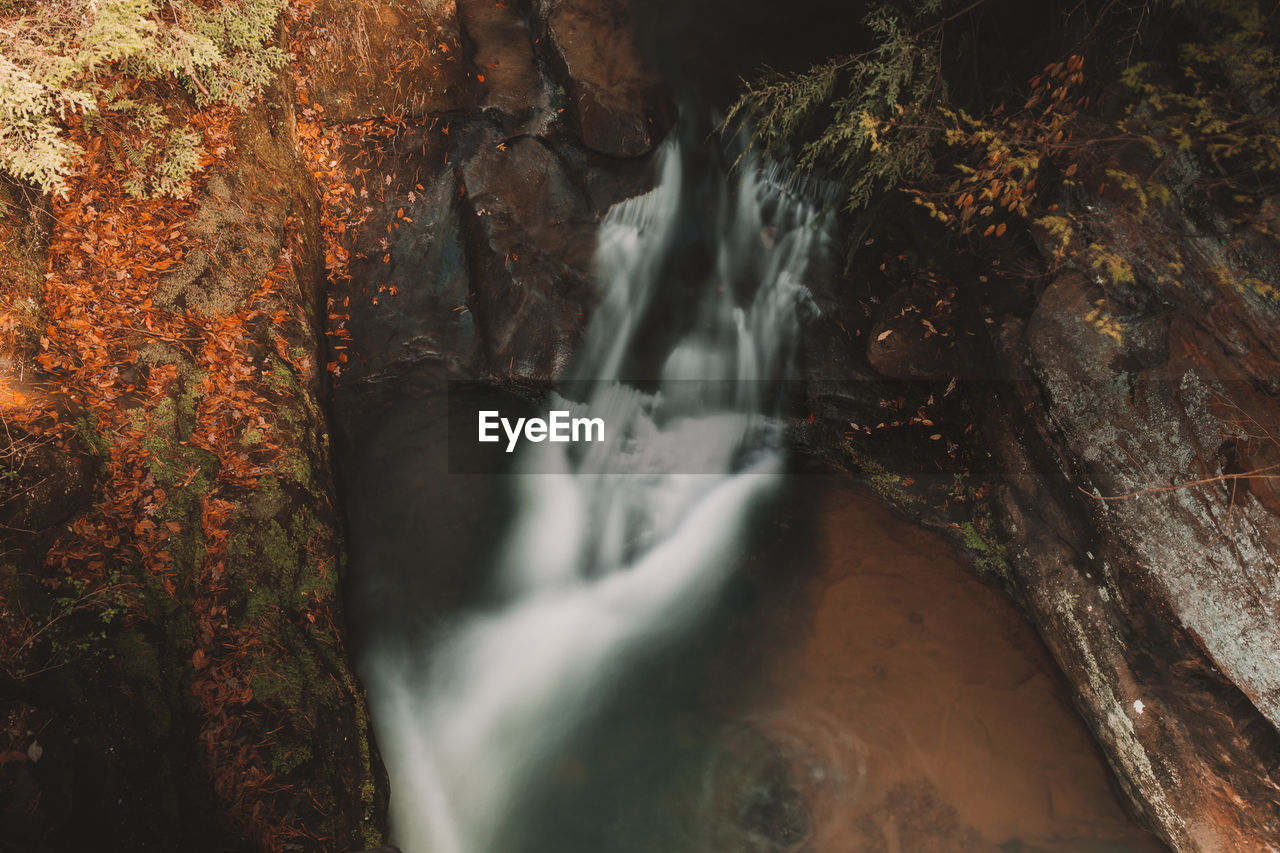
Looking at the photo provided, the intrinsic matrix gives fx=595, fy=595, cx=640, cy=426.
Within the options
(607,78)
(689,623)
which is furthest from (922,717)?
(607,78)

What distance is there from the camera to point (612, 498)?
7.05 m

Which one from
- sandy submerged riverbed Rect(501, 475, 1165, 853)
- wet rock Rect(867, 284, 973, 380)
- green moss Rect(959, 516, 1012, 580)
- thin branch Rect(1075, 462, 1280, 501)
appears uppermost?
wet rock Rect(867, 284, 973, 380)

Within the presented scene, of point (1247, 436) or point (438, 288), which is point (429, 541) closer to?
point (438, 288)

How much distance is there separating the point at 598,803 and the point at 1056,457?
5.32 meters

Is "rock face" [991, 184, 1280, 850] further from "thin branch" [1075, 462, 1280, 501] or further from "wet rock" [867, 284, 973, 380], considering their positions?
"wet rock" [867, 284, 973, 380]

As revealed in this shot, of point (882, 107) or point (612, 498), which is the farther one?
point (612, 498)

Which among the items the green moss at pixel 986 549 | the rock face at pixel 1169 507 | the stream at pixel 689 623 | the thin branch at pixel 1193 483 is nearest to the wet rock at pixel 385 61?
the stream at pixel 689 623

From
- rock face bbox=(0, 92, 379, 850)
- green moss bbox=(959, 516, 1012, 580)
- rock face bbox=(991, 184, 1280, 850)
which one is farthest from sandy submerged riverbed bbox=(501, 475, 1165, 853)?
rock face bbox=(0, 92, 379, 850)

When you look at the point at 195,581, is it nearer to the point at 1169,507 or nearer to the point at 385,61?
the point at 385,61

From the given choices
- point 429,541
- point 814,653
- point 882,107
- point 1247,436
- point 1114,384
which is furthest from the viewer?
point 429,541

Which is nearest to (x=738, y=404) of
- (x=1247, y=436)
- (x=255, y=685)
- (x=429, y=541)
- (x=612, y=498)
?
(x=612, y=498)

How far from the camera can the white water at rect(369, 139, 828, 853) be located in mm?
6078

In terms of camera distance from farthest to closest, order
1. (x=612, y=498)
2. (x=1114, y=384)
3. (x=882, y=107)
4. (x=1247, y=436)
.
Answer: (x=612, y=498), (x=882, y=107), (x=1114, y=384), (x=1247, y=436)

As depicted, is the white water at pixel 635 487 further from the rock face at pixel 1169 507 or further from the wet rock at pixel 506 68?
the rock face at pixel 1169 507
